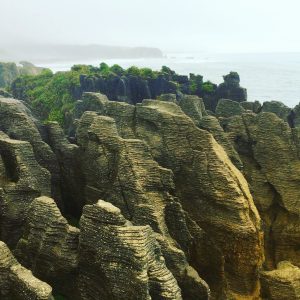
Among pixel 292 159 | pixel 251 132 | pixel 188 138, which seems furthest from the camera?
pixel 251 132

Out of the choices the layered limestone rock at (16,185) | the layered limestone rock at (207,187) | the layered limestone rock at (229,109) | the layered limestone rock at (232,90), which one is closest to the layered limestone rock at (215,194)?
the layered limestone rock at (207,187)

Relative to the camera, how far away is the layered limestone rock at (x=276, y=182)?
80.0 ft

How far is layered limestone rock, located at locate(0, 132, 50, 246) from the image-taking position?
19.0 meters

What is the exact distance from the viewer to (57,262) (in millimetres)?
15633

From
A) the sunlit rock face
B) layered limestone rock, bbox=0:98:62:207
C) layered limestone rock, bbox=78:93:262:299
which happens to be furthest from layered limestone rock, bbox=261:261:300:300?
layered limestone rock, bbox=0:98:62:207

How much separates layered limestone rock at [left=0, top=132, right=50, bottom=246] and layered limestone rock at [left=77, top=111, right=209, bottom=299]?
2440 mm

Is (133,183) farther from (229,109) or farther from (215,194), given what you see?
(229,109)

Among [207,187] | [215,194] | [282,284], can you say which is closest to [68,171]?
[207,187]

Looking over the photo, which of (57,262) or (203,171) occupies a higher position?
(203,171)

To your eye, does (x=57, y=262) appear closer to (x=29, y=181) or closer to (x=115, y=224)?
(x=115, y=224)

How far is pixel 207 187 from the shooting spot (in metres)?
21.0

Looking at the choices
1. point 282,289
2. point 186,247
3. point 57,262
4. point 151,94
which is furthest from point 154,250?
point 151,94

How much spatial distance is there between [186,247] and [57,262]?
579cm

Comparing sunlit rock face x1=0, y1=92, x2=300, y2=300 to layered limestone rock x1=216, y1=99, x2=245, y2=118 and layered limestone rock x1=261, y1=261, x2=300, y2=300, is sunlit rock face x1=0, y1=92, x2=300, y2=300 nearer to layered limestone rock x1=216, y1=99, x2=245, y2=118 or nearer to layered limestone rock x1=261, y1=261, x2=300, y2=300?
layered limestone rock x1=261, y1=261, x2=300, y2=300
